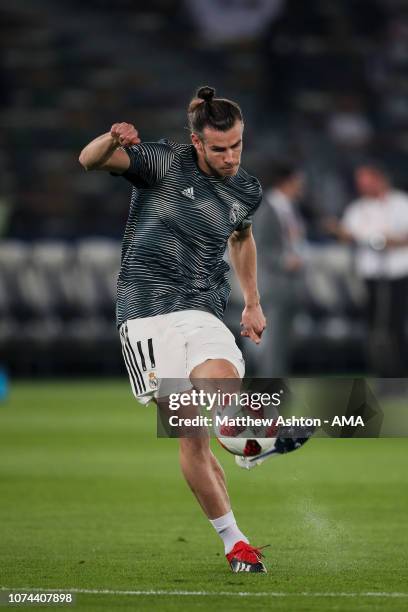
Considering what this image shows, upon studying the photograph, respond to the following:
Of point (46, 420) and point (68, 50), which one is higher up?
point (68, 50)

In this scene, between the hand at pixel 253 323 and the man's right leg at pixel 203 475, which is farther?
the hand at pixel 253 323

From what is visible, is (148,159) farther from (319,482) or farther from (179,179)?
(319,482)

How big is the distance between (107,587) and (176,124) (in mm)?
21956

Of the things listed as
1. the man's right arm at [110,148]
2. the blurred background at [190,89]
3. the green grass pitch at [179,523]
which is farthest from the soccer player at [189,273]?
the blurred background at [190,89]

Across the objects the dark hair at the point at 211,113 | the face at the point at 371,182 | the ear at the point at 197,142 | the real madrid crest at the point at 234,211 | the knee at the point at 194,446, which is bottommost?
the knee at the point at 194,446

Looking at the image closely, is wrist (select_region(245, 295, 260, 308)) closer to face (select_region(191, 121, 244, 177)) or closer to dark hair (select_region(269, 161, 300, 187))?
face (select_region(191, 121, 244, 177))

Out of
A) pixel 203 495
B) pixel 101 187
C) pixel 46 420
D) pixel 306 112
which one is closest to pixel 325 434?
pixel 203 495

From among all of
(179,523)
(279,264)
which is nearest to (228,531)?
(179,523)

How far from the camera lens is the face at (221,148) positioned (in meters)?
6.64

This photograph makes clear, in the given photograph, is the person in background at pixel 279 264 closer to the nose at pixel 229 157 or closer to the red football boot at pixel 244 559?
the nose at pixel 229 157

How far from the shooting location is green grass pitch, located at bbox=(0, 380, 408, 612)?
619 centimetres

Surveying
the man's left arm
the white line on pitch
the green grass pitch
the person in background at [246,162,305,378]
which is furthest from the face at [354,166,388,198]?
the white line on pitch

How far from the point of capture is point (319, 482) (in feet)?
34.2

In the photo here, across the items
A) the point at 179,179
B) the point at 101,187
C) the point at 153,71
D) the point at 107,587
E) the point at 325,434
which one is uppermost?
the point at 153,71
